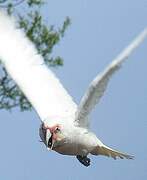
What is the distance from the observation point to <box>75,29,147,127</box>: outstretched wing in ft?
3.24

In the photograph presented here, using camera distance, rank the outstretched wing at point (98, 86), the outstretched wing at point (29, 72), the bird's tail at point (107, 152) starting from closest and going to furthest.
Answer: the outstretched wing at point (98, 86) < the bird's tail at point (107, 152) < the outstretched wing at point (29, 72)

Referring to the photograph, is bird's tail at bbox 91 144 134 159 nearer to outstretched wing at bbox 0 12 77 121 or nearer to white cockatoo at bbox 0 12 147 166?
white cockatoo at bbox 0 12 147 166

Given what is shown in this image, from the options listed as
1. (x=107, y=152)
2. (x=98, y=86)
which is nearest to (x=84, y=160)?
(x=107, y=152)

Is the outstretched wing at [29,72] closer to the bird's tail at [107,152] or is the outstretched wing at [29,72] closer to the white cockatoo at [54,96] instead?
the white cockatoo at [54,96]

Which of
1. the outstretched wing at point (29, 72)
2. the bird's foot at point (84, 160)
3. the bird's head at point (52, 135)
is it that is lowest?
the bird's foot at point (84, 160)

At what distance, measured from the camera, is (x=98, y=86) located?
3.42 feet

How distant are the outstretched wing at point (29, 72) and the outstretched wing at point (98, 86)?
3.8 inches

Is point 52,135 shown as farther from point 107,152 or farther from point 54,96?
point 54,96

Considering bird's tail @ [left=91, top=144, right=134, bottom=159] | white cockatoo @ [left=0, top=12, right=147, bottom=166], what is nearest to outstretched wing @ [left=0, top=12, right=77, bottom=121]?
white cockatoo @ [left=0, top=12, right=147, bottom=166]

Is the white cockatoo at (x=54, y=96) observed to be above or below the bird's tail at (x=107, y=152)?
above

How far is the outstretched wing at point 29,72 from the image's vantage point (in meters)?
1.24

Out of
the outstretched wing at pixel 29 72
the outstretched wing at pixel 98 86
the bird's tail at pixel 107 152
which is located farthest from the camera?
the outstretched wing at pixel 29 72

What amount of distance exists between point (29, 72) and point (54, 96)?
99 millimetres

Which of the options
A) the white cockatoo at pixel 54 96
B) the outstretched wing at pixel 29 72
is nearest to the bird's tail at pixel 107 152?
the white cockatoo at pixel 54 96
